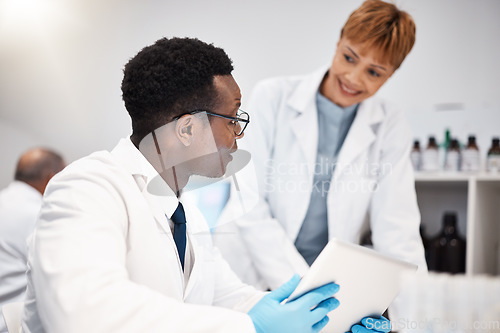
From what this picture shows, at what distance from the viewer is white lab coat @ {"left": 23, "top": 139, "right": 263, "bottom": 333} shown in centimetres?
79

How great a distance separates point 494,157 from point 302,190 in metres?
0.86

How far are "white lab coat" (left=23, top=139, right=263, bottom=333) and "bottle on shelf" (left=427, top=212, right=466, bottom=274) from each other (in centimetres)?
113

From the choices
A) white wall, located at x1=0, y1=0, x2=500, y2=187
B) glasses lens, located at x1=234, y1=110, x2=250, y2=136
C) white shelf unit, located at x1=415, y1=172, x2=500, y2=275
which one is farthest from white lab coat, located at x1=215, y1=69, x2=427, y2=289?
glasses lens, located at x1=234, y1=110, x2=250, y2=136

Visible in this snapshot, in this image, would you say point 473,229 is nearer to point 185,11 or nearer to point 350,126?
point 350,126

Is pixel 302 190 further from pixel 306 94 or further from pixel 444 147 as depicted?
pixel 444 147

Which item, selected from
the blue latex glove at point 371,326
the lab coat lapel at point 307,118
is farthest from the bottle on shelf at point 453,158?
the blue latex glove at point 371,326

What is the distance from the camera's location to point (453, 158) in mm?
1941

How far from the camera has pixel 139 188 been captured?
100 centimetres

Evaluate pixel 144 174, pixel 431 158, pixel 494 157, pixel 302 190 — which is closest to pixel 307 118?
pixel 302 190

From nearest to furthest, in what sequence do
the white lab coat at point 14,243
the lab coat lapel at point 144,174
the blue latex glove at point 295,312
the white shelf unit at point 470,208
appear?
the blue latex glove at point 295,312 → the lab coat lapel at point 144,174 → the white shelf unit at point 470,208 → the white lab coat at point 14,243

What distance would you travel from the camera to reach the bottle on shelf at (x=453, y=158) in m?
1.94

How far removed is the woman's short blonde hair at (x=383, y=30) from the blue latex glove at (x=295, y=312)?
0.77 m

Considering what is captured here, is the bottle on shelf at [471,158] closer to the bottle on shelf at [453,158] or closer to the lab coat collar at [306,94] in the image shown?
the bottle on shelf at [453,158]

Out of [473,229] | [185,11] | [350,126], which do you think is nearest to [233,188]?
[350,126]
